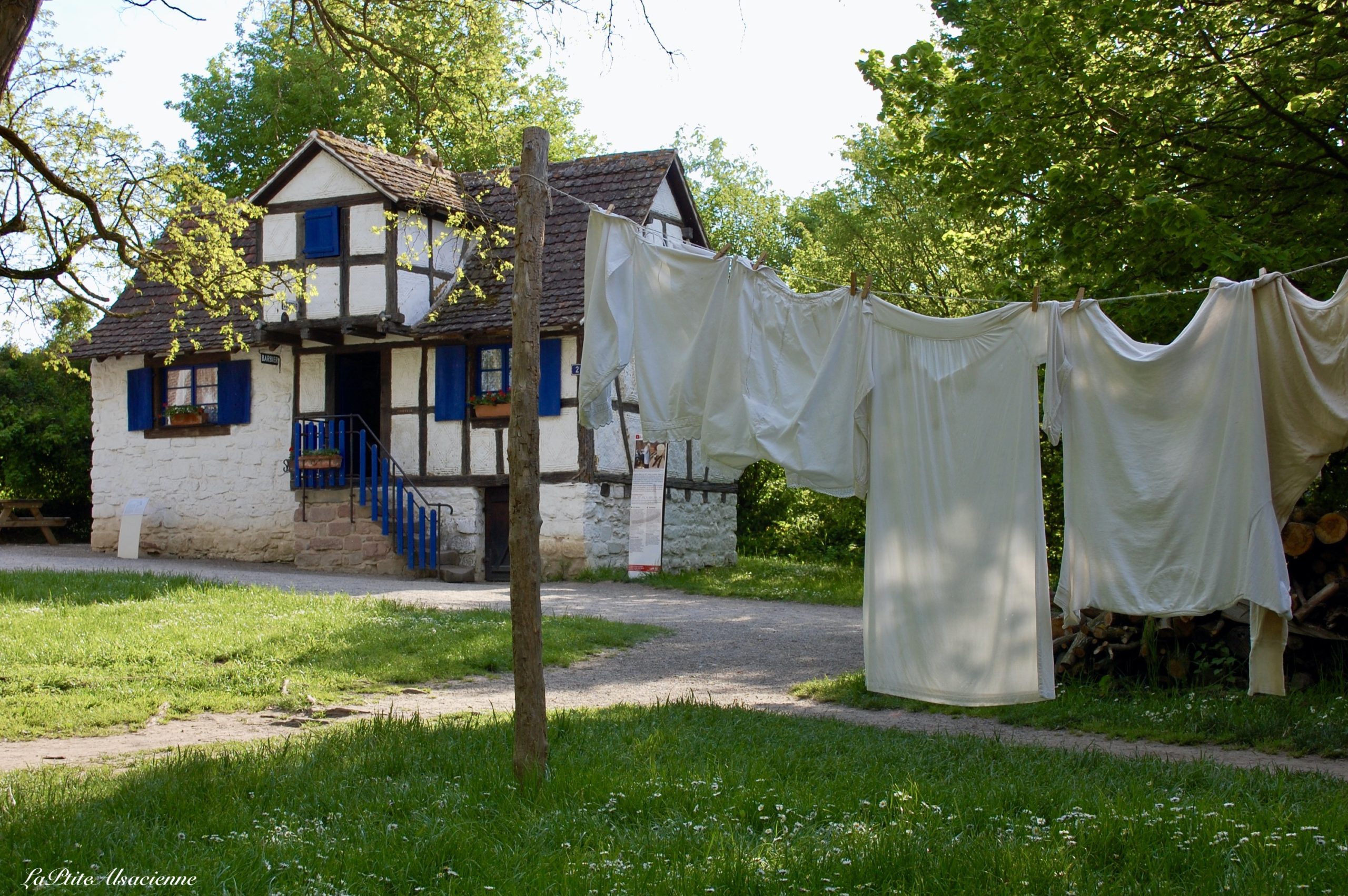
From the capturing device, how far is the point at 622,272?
6.47 meters

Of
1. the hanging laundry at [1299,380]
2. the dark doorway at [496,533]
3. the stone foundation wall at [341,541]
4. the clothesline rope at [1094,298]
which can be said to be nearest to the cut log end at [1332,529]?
the clothesline rope at [1094,298]

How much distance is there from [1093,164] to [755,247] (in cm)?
2442

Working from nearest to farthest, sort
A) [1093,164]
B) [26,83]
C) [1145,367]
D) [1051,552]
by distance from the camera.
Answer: [1145,367]
[1093,164]
[26,83]
[1051,552]

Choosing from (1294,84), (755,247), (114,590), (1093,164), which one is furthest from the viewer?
(755,247)

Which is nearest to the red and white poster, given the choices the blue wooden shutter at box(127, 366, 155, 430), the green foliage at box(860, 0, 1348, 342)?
the green foliage at box(860, 0, 1348, 342)

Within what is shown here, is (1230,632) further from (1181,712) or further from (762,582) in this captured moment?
(762,582)

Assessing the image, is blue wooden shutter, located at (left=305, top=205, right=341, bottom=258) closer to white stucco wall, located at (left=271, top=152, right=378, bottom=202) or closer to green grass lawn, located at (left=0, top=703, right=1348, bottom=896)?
white stucco wall, located at (left=271, top=152, right=378, bottom=202)

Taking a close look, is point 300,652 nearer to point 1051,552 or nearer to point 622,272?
point 622,272

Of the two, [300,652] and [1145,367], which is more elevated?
[1145,367]

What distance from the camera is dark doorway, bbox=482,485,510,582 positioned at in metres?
17.9

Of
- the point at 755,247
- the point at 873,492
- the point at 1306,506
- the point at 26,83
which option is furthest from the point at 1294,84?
the point at 755,247

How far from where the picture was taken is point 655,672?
9594mm

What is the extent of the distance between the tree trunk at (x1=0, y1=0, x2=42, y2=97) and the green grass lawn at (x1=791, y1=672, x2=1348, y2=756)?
244 inches

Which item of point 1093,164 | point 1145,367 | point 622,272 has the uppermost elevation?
point 1093,164
